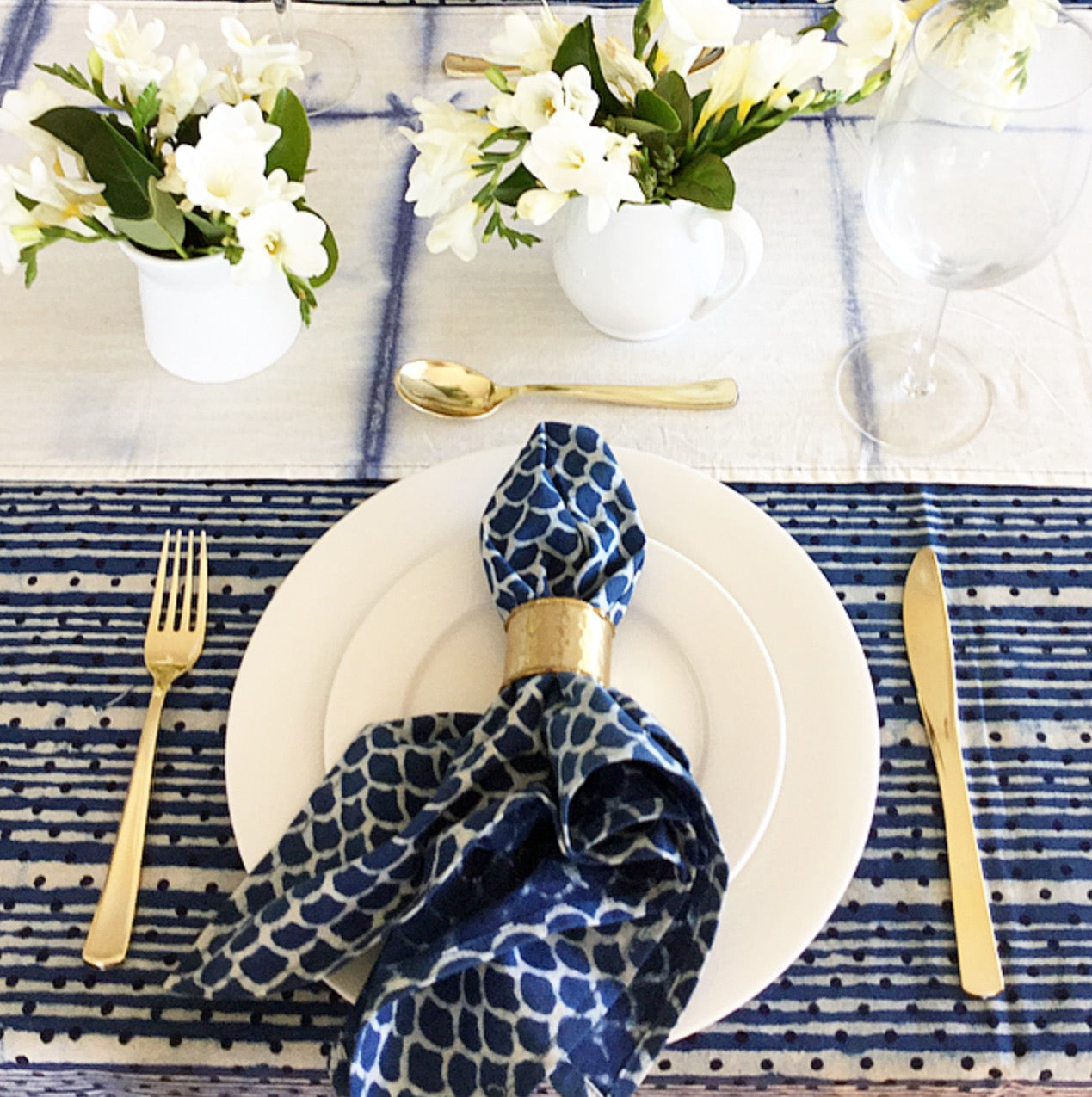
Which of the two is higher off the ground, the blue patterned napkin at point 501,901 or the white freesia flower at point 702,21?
the white freesia flower at point 702,21

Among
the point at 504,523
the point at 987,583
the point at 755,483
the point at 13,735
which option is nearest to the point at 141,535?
the point at 13,735

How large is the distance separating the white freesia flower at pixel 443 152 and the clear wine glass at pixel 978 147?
0.71ft

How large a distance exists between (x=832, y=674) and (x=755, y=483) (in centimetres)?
17

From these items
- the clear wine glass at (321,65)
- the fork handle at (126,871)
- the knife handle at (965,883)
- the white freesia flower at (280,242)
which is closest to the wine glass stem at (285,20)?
the clear wine glass at (321,65)

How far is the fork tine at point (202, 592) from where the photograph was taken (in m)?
0.59

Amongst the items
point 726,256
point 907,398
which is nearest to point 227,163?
point 726,256

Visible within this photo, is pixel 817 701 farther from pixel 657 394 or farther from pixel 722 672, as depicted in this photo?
pixel 657 394

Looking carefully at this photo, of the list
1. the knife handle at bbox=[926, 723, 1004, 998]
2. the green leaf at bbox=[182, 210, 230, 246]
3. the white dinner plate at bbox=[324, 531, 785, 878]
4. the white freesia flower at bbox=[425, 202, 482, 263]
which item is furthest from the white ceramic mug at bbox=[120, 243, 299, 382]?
the knife handle at bbox=[926, 723, 1004, 998]

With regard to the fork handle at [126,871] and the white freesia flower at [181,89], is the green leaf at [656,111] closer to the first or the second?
the white freesia flower at [181,89]

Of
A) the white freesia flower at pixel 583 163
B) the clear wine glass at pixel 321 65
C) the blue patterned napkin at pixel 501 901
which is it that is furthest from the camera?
the clear wine glass at pixel 321 65

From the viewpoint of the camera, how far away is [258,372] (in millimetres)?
703

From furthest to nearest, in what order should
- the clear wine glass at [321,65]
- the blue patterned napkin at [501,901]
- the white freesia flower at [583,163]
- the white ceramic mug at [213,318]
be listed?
1. the clear wine glass at [321,65]
2. the white ceramic mug at [213,318]
3. the white freesia flower at [583,163]
4. the blue patterned napkin at [501,901]

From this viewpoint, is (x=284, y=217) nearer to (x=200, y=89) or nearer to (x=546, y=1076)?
(x=200, y=89)

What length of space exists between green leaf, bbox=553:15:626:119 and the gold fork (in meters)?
0.34
